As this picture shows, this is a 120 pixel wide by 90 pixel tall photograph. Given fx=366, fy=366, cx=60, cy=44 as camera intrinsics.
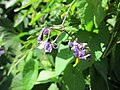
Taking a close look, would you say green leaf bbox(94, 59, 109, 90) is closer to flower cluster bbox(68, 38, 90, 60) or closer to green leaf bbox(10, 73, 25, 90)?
flower cluster bbox(68, 38, 90, 60)

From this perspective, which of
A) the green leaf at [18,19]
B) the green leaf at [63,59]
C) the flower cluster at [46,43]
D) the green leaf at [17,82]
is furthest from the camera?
the green leaf at [18,19]

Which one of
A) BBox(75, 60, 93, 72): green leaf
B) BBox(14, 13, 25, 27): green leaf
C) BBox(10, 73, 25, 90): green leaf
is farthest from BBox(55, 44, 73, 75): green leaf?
BBox(14, 13, 25, 27): green leaf

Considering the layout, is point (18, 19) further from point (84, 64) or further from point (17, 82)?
point (84, 64)

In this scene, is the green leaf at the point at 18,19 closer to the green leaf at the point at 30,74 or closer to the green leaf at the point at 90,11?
the green leaf at the point at 30,74

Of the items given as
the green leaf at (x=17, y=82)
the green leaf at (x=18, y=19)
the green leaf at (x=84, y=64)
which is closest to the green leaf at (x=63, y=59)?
the green leaf at (x=84, y=64)

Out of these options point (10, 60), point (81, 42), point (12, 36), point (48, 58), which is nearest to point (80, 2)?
point (81, 42)

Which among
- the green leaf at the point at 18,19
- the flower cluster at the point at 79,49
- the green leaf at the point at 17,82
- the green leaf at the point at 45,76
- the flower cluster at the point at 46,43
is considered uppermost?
the flower cluster at the point at 46,43
